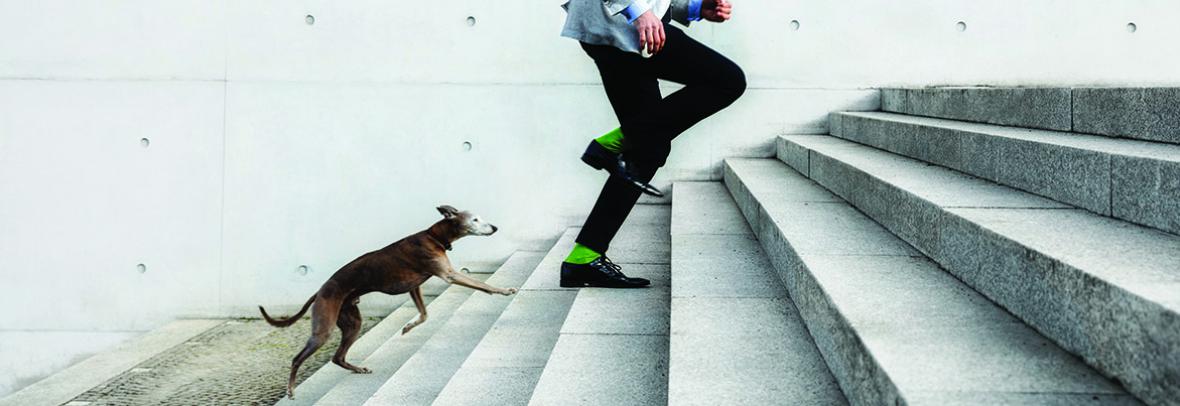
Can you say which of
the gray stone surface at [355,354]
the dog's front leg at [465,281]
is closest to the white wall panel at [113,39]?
the gray stone surface at [355,354]

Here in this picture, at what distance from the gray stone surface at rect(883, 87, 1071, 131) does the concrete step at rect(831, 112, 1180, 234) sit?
0.19ft

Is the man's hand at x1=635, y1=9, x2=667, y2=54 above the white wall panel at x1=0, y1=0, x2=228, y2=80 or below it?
below

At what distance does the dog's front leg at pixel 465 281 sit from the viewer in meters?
3.94

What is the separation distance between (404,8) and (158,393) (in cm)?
261

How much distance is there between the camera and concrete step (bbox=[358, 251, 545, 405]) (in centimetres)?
323

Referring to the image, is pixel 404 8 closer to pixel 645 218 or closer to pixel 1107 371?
pixel 645 218

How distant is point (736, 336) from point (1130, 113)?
1.19m

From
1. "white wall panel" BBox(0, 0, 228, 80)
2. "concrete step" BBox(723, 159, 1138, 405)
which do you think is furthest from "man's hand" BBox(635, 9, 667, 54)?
"white wall panel" BBox(0, 0, 228, 80)

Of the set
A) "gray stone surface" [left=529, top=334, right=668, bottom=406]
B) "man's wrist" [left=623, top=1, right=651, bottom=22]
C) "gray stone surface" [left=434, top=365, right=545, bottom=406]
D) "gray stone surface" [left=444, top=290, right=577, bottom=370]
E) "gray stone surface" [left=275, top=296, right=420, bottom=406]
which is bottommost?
"gray stone surface" [left=275, top=296, right=420, bottom=406]

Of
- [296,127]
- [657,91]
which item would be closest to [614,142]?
[657,91]

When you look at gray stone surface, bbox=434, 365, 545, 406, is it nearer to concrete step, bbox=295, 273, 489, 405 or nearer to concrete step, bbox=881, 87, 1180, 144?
concrete step, bbox=295, 273, 489, 405

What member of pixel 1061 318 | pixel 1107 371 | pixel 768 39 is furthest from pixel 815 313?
pixel 768 39

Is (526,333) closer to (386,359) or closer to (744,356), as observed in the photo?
(386,359)

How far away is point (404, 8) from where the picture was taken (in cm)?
605
